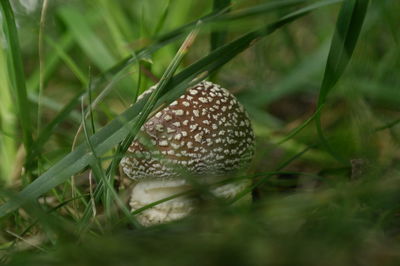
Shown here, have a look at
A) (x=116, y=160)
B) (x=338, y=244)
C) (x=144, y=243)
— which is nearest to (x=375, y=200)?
(x=338, y=244)

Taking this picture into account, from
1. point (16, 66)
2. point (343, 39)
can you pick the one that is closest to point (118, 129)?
point (16, 66)

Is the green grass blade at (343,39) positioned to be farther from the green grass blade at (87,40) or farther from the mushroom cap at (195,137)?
the green grass blade at (87,40)

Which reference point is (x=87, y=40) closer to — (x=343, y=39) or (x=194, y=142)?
(x=194, y=142)

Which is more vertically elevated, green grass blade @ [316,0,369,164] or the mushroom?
green grass blade @ [316,0,369,164]

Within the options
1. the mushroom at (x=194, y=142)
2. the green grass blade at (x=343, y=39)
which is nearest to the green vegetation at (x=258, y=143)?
the green grass blade at (x=343, y=39)

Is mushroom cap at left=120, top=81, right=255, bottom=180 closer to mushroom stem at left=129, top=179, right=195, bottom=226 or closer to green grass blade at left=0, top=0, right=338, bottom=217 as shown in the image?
mushroom stem at left=129, top=179, right=195, bottom=226

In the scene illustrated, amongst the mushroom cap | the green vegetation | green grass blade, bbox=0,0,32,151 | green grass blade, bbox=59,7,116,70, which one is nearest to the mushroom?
the mushroom cap
